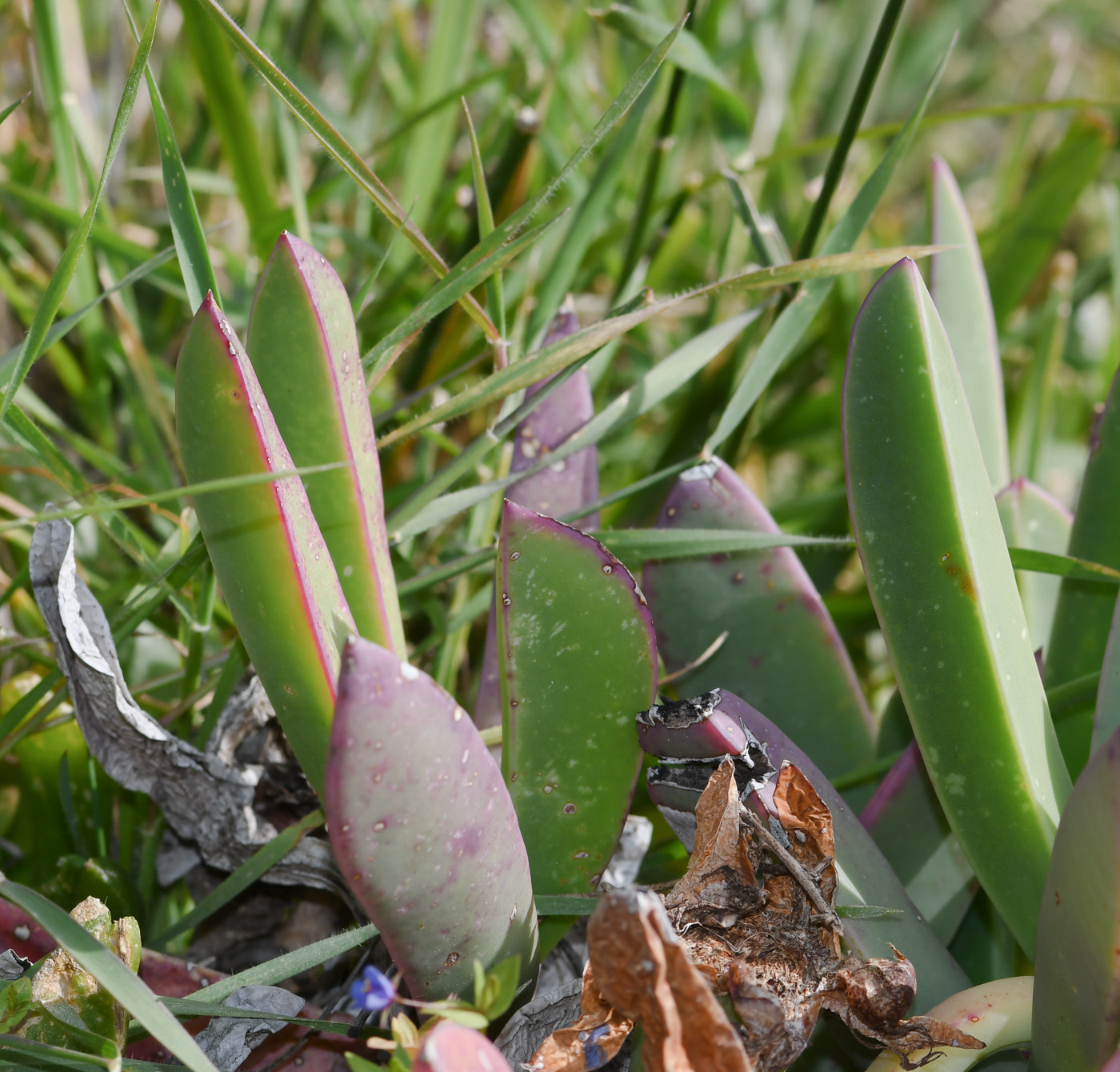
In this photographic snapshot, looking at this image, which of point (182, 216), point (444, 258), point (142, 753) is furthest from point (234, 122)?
point (142, 753)

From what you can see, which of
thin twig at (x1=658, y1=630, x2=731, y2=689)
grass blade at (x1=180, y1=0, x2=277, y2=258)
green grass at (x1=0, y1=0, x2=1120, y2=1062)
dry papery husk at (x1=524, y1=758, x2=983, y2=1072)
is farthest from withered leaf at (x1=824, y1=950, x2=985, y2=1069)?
grass blade at (x1=180, y1=0, x2=277, y2=258)

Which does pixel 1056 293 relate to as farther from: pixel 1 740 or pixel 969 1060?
pixel 1 740

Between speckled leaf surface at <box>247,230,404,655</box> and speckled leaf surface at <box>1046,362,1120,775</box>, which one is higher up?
speckled leaf surface at <box>247,230,404,655</box>

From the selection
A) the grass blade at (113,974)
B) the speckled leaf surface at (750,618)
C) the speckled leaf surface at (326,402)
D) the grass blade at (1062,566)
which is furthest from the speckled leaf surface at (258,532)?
the grass blade at (1062,566)

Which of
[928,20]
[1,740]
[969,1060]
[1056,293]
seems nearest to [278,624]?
[1,740]

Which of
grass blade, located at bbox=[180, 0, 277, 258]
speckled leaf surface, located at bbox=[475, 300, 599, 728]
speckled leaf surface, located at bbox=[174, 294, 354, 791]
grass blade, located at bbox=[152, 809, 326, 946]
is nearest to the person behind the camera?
speckled leaf surface, located at bbox=[174, 294, 354, 791]

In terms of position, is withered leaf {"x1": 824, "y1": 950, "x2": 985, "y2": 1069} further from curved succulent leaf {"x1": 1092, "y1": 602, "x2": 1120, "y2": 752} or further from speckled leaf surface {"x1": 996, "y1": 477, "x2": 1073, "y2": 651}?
speckled leaf surface {"x1": 996, "y1": 477, "x2": 1073, "y2": 651}
